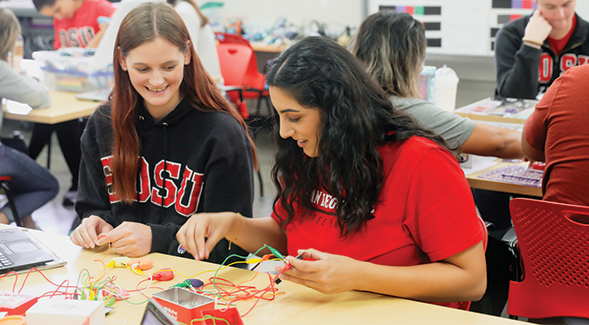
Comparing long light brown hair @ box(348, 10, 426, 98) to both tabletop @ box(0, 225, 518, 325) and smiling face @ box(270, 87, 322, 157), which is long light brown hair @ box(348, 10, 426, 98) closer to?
smiling face @ box(270, 87, 322, 157)

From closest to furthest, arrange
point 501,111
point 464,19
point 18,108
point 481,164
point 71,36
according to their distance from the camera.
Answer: point 481,164 → point 501,111 → point 18,108 → point 71,36 → point 464,19

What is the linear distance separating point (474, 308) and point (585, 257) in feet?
2.05

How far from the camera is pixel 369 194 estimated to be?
1.20m

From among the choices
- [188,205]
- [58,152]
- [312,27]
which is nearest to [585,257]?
[188,205]

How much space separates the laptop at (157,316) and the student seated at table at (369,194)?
30 centimetres

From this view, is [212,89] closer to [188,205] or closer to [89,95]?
[188,205]

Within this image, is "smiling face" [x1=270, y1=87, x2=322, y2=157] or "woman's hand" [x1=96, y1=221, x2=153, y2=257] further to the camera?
"woman's hand" [x1=96, y1=221, x2=153, y2=257]

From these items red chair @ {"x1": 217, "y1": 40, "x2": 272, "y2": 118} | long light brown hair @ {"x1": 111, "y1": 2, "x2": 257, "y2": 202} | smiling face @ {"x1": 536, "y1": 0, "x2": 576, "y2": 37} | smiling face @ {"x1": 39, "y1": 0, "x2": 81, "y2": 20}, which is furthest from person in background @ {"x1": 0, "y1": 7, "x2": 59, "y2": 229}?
smiling face @ {"x1": 536, "y1": 0, "x2": 576, "y2": 37}

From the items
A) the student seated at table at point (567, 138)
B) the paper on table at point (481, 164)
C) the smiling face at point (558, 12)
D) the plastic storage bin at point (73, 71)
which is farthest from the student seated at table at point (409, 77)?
the plastic storage bin at point (73, 71)

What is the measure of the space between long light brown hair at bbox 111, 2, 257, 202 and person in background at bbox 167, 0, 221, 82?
1485 millimetres

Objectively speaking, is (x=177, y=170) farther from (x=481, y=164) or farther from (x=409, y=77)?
(x=481, y=164)

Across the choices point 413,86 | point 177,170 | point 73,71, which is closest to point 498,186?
point 413,86

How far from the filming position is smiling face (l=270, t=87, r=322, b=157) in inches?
47.2

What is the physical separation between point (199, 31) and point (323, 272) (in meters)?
2.59
